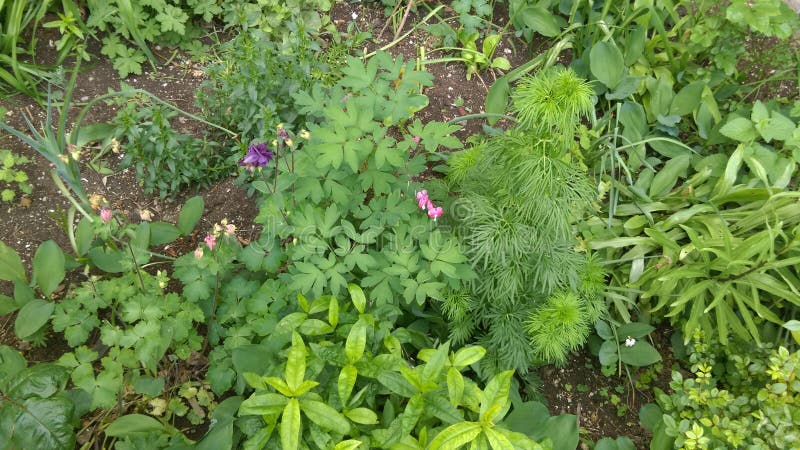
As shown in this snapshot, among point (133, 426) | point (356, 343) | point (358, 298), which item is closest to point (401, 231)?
point (358, 298)

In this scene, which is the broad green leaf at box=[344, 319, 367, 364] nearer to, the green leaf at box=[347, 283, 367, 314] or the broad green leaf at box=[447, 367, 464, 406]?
the green leaf at box=[347, 283, 367, 314]

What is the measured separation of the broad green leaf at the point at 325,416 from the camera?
146 cm

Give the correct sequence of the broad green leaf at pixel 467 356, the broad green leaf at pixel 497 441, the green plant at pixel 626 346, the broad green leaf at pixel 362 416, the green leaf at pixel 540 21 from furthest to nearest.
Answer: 1. the green leaf at pixel 540 21
2. the green plant at pixel 626 346
3. the broad green leaf at pixel 467 356
4. the broad green leaf at pixel 362 416
5. the broad green leaf at pixel 497 441

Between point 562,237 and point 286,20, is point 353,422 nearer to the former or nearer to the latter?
point 562,237

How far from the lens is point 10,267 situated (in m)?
1.96

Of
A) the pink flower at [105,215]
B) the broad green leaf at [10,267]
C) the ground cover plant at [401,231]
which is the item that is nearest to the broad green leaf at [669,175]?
the ground cover plant at [401,231]

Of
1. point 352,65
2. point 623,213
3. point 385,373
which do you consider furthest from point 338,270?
point 623,213

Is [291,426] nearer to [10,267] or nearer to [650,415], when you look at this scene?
[10,267]

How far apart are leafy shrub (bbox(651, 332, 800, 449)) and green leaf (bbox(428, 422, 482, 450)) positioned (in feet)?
2.40

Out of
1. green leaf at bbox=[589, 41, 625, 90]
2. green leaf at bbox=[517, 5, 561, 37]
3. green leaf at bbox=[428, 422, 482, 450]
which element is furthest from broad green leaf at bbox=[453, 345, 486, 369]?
green leaf at bbox=[517, 5, 561, 37]

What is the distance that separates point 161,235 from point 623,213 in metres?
1.83

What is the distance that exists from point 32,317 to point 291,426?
104 cm

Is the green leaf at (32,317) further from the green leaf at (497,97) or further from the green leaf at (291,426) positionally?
the green leaf at (497,97)

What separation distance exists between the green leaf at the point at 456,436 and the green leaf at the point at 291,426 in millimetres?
336
